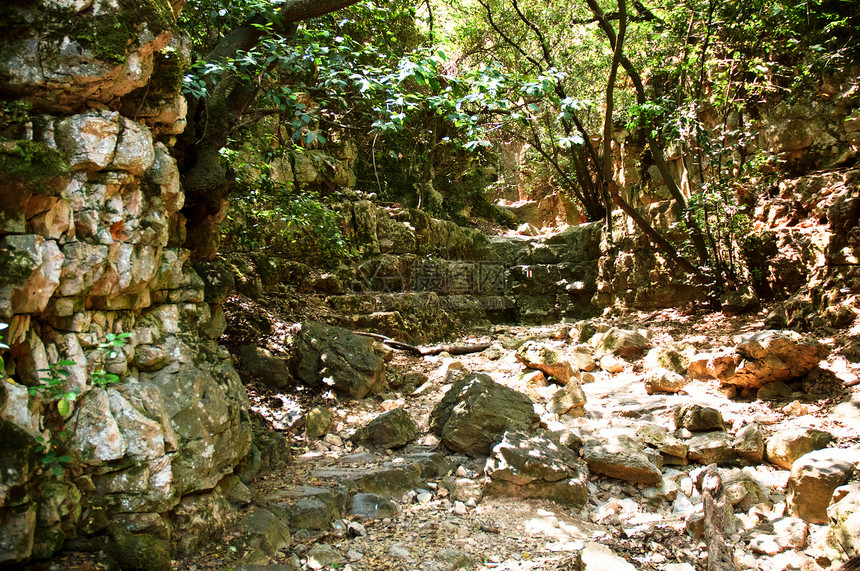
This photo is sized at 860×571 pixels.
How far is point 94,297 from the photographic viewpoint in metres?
2.47

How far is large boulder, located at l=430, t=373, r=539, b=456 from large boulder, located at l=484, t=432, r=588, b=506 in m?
0.34

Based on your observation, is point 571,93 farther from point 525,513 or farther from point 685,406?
point 525,513

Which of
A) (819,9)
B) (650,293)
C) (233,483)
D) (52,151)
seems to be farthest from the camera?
(650,293)

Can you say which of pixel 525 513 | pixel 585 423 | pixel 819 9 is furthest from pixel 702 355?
pixel 819 9

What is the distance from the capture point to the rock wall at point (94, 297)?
6.61ft

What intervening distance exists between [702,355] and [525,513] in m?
3.17

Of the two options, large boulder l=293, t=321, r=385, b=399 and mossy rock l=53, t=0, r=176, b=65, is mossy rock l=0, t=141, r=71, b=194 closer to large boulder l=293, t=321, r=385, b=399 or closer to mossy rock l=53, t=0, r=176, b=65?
mossy rock l=53, t=0, r=176, b=65

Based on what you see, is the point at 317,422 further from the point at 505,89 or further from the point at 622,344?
the point at 622,344

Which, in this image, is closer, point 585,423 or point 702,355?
point 585,423

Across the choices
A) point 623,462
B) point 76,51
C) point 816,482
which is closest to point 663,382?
point 623,462

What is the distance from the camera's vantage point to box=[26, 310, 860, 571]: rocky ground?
2.82 meters

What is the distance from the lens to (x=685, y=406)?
4.48 metres

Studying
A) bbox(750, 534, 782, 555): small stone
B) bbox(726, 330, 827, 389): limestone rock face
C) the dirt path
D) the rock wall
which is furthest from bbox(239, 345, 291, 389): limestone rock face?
bbox(726, 330, 827, 389): limestone rock face

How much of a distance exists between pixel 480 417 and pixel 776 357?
291 cm
